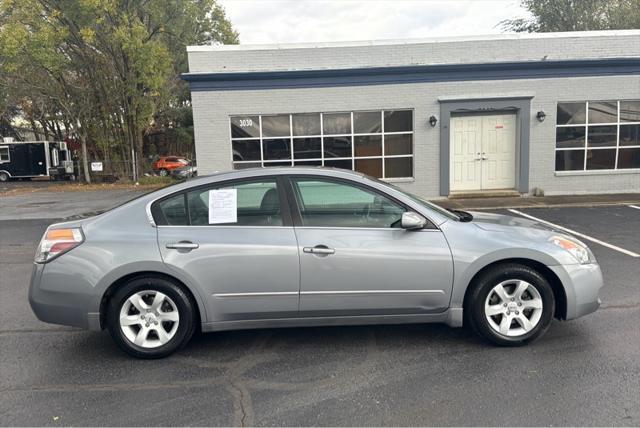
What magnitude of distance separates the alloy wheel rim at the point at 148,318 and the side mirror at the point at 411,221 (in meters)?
1.93

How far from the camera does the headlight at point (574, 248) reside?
12.8 ft

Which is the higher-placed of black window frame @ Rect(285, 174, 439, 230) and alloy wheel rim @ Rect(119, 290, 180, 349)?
black window frame @ Rect(285, 174, 439, 230)

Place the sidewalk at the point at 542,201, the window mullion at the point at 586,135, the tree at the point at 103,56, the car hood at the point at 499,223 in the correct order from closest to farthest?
the car hood at the point at 499,223
the sidewalk at the point at 542,201
the window mullion at the point at 586,135
the tree at the point at 103,56

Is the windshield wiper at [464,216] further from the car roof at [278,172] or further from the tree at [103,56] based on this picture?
the tree at [103,56]

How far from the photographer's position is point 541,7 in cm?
2662

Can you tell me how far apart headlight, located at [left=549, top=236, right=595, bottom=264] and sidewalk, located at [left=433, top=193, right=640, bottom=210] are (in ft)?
27.4

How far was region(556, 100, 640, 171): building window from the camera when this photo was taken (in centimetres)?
1421

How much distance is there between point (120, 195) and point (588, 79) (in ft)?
56.3

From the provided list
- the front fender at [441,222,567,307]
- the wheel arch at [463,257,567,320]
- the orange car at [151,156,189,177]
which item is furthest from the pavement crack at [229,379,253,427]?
the orange car at [151,156,189,177]

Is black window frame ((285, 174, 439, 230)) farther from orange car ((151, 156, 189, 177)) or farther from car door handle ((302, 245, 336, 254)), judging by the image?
orange car ((151, 156, 189, 177))

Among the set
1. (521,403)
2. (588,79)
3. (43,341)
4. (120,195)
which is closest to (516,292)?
(521,403)

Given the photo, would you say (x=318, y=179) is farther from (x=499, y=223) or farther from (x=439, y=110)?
(x=439, y=110)

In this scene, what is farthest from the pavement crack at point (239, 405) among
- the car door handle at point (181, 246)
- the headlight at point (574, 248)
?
the headlight at point (574, 248)

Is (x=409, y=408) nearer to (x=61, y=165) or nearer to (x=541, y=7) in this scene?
(x=541, y=7)
